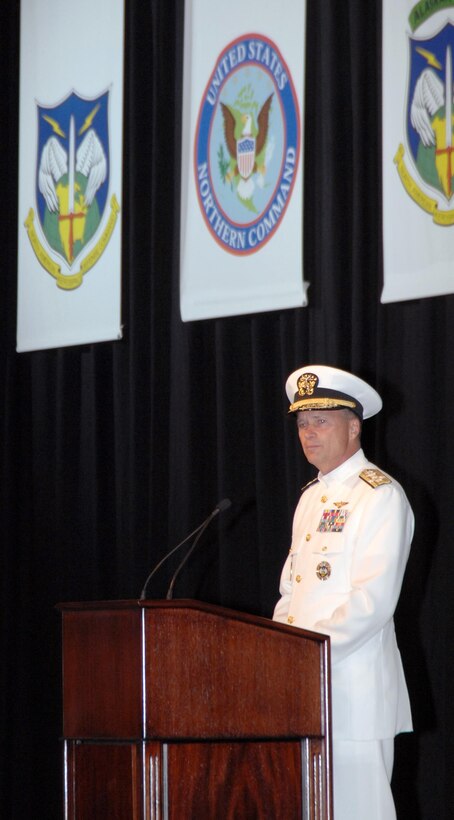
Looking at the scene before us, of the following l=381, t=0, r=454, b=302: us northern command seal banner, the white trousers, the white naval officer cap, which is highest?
l=381, t=0, r=454, b=302: us northern command seal banner

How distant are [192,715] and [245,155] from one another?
9.33ft

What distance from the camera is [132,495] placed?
212 inches

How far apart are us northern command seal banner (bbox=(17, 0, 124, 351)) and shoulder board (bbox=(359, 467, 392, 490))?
2.20 metres

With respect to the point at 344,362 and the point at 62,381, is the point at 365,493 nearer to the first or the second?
the point at 344,362

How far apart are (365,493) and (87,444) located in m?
2.58

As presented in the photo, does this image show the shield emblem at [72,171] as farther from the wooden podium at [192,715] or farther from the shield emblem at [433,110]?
the wooden podium at [192,715]

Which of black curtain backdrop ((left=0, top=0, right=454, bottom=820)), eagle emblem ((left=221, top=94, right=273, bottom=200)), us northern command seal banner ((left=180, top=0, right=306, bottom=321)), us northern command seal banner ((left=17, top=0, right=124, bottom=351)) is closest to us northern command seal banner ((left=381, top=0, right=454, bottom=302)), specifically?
black curtain backdrop ((left=0, top=0, right=454, bottom=820))

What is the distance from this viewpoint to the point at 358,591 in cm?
314

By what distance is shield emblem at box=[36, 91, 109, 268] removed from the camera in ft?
18.5

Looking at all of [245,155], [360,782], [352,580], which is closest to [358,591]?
[352,580]

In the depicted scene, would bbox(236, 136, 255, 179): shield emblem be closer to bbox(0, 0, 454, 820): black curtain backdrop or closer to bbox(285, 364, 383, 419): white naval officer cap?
bbox(0, 0, 454, 820): black curtain backdrop

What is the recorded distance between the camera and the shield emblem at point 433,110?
4223 millimetres

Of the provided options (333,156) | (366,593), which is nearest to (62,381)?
(333,156)

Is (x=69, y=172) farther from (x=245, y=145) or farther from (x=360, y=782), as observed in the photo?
(x=360, y=782)
